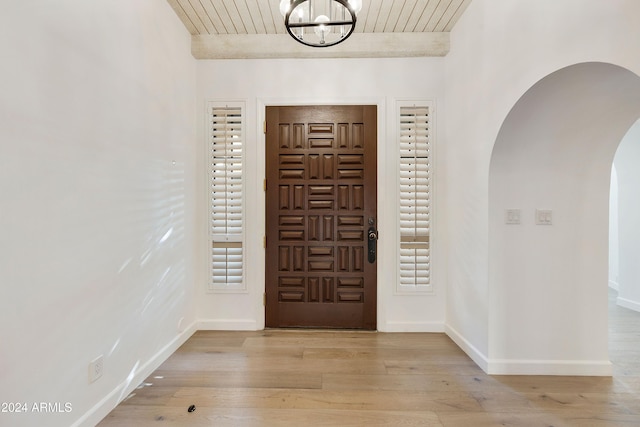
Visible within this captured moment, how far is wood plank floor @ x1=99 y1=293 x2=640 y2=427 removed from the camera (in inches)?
67.8

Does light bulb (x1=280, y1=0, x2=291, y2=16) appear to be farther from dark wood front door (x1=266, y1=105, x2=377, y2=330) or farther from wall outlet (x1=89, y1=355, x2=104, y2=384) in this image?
wall outlet (x1=89, y1=355, x2=104, y2=384)

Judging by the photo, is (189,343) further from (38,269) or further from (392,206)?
(392,206)

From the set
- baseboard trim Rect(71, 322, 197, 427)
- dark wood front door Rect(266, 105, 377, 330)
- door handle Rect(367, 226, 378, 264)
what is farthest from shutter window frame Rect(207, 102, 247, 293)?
door handle Rect(367, 226, 378, 264)

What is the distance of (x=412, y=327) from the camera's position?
116 inches

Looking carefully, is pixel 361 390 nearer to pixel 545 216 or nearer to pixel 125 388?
pixel 125 388

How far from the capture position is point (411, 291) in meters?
2.97

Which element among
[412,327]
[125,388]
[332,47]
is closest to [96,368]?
[125,388]

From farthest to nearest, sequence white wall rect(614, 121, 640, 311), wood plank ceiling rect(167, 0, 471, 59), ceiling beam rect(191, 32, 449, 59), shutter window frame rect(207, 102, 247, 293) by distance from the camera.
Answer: white wall rect(614, 121, 640, 311) → shutter window frame rect(207, 102, 247, 293) → ceiling beam rect(191, 32, 449, 59) → wood plank ceiling rect(167, 0, 471, 59)

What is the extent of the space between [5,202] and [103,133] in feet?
2.22

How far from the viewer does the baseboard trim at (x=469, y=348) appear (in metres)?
2.24

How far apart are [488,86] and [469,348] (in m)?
2.10

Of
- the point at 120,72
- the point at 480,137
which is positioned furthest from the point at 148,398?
the point at 480,137

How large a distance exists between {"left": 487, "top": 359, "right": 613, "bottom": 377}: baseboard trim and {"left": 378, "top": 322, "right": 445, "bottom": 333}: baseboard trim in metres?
0.76

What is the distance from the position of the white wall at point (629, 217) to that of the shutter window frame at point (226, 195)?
4501 mm
